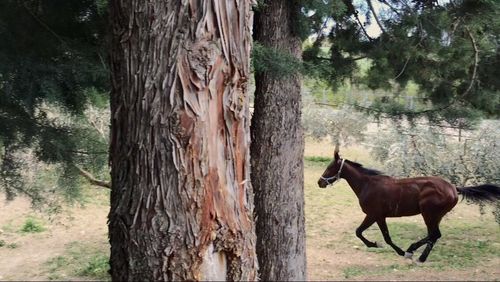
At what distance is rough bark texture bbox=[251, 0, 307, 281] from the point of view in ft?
16.0

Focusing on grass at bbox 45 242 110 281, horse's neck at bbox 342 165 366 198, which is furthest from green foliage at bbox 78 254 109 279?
horse's neck at bbox 342 165 366 198

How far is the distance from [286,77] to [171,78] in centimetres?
310

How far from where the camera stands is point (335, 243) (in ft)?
29.2

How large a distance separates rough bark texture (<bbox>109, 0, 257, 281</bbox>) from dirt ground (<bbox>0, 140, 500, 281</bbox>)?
529 centimetres

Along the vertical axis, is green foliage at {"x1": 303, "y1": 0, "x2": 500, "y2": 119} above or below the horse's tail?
above

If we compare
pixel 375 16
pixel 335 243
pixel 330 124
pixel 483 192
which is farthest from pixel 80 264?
pixel 330 124

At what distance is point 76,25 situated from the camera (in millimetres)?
4355

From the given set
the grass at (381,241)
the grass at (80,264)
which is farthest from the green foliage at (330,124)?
the grass at (80,264)

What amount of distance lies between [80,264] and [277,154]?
12.9ft

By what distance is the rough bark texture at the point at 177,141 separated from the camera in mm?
1633

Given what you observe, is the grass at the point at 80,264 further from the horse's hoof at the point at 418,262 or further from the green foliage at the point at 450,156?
the green foliage at the point at 450,156

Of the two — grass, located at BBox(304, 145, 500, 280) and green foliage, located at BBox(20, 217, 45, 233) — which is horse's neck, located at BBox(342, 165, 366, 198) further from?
green foliage, located at BBox(20, 217, 45, 233)

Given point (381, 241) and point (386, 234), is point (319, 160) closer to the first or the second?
point (381, 241)

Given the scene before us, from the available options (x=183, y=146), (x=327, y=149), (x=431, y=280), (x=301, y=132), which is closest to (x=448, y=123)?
(x=431, y=280)
